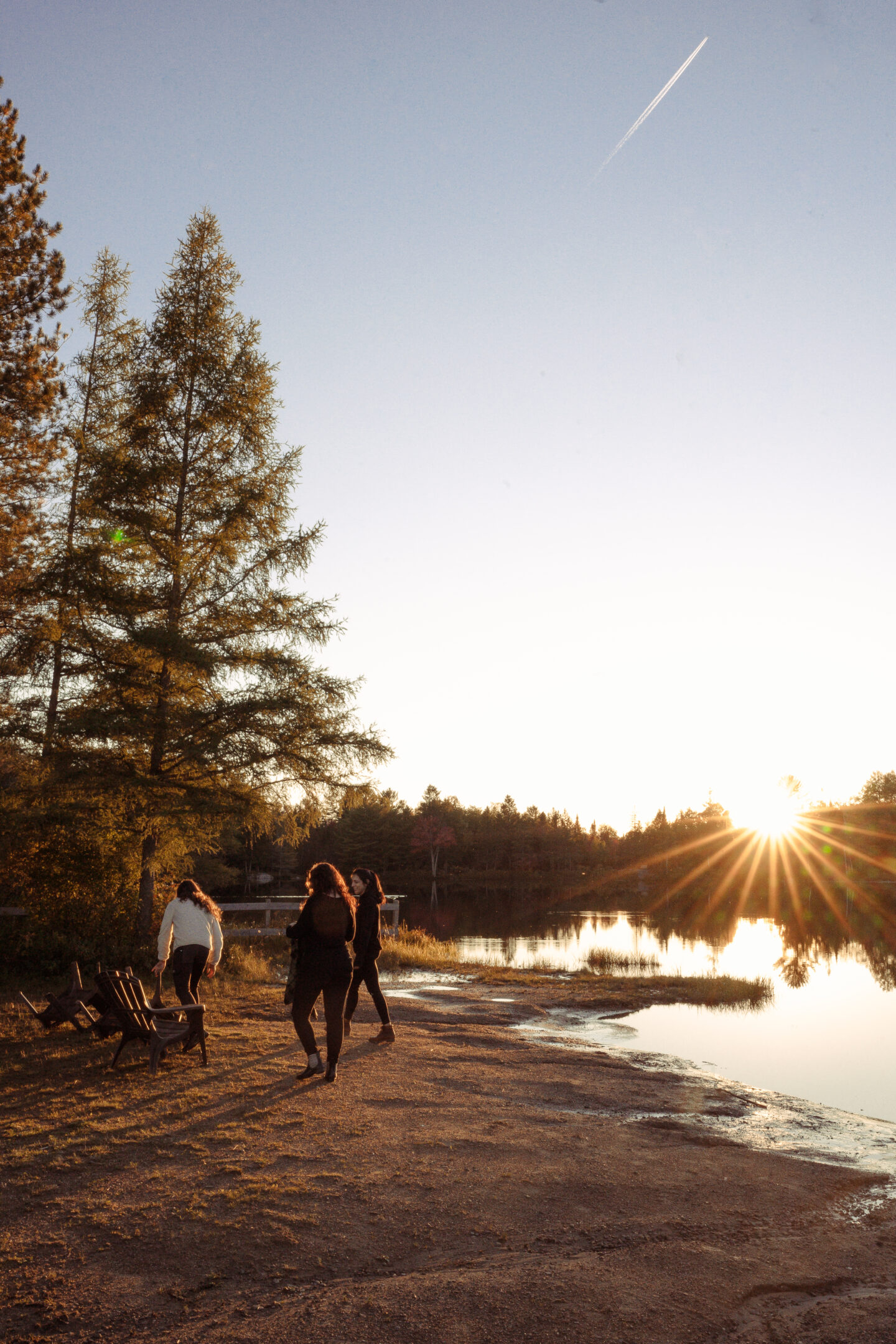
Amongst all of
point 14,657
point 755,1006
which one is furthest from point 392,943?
point 14,657

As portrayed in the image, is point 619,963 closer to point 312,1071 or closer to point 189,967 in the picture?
point 189,967

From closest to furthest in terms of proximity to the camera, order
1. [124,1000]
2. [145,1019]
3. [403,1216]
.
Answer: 1. [403,1216]
2. [124,1000]
3. [145,1019]

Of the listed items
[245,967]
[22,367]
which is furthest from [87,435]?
[245,967]

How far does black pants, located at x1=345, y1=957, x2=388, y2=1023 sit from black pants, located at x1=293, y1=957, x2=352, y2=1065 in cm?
171

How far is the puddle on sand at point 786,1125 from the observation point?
7.37m

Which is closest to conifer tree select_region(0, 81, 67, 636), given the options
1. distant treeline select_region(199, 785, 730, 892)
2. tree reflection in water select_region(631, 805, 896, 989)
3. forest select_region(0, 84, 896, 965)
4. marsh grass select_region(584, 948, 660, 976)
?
forest select_region(0, 84, 896, 965)

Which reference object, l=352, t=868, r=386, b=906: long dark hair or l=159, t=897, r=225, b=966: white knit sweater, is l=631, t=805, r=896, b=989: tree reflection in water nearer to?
l=352, t=868, r=386, b=906: long dark hair

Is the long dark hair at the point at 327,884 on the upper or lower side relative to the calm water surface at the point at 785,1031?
upper

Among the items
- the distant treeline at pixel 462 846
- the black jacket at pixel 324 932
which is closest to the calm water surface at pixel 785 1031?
the black jacket at pixel 324 932

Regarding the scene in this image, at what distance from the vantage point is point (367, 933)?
10195 millimetres

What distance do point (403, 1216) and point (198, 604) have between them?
11.5 meters

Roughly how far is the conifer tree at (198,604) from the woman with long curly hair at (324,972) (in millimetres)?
5655

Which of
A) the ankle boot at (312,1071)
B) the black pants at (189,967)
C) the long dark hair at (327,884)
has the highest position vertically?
the long dark hair at (327,884)

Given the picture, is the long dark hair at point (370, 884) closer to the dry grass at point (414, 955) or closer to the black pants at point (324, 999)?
the black pants at point (324, 999)
